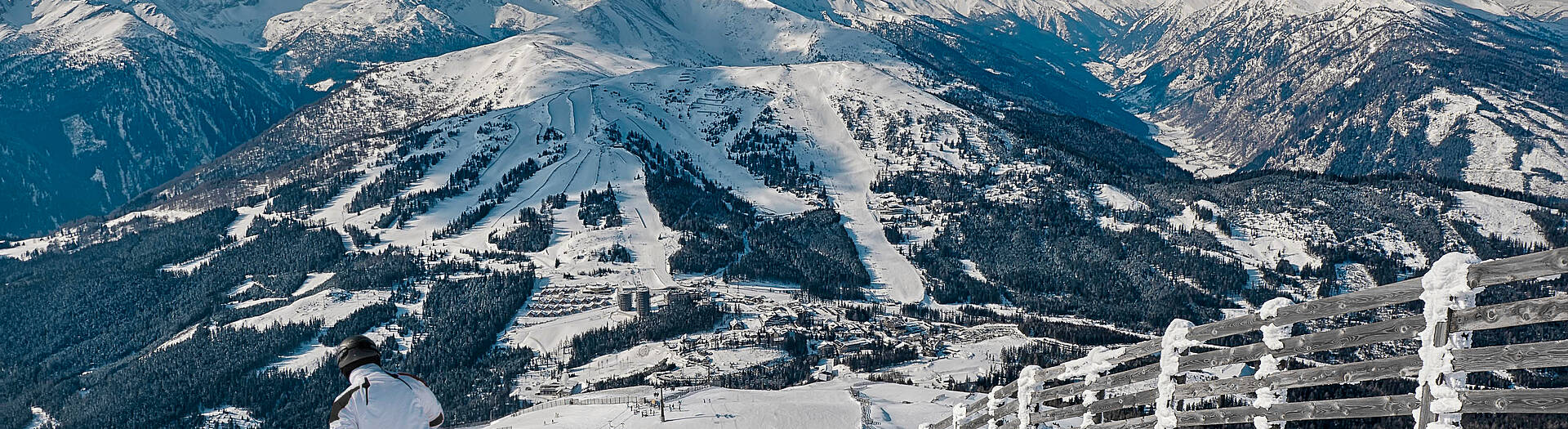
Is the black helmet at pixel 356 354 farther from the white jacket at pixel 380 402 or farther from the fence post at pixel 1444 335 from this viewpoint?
the fence post at pixel 1444 335

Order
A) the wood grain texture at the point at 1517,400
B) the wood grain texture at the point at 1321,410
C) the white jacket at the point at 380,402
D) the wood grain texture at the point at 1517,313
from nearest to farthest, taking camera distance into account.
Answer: the wood grain texture at the point at 1517,313 < the wood grain texture at the point at 1517,400 < the wood grain texture at the point at 1321,410 < the white jacket at the point at 380,402

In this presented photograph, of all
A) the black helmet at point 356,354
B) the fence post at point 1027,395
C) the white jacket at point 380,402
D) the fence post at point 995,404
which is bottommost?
the fence post at point 995,404

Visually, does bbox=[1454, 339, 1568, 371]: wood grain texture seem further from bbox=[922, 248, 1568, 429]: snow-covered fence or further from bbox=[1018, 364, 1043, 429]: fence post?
bbox=[1018, 364, 1043, 429]: fence post

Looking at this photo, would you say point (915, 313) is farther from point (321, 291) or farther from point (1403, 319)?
point (1403, 319)

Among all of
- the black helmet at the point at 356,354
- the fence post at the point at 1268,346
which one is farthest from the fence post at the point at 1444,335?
the black helmet at the point at 356,354

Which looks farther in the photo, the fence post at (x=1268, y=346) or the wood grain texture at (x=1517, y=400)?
the fence post at (x=1268, y=346)

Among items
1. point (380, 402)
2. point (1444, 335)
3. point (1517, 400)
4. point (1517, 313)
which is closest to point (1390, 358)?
point (1444, 335)
